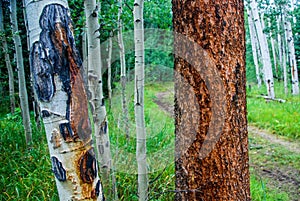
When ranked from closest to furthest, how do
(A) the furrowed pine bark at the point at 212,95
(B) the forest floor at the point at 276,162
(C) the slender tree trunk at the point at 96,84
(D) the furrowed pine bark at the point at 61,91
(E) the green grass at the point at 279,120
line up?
(D) the furrowed pine bark at the point at 61,91 → (A) the furrowed pine bark at the point at 212,95 → (C) the slender tree trunk at the point at 96,84 → (B) the forest floor at the point at 276,162 → (E) the green grass at the point at 279,120

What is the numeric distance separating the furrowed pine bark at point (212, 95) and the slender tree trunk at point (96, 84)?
3.10ft

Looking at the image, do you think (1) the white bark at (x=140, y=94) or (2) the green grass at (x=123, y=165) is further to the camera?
(2) the green grass at (x=123, y=165)

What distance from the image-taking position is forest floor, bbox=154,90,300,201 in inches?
140

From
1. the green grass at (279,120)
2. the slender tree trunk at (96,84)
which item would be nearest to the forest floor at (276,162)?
the green grass at (279,120)

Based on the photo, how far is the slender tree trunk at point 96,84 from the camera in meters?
2.41

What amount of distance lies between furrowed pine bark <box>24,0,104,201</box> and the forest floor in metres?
2.38

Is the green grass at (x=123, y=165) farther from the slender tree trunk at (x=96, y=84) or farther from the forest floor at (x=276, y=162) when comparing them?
the slender tree trunk at (x=96, y=84)

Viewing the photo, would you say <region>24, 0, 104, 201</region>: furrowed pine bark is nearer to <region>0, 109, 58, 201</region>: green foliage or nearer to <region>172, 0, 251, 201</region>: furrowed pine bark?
<region>172, 0, 251, 201</region>: furrowed pine bark

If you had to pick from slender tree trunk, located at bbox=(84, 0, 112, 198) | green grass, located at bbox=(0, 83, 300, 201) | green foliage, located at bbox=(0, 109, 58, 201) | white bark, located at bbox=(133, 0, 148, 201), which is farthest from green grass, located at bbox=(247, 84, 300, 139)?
green foliage, located at bbox=(0, 109, 58, 201)

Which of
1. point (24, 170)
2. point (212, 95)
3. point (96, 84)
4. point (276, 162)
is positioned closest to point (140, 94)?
point (96, 84)

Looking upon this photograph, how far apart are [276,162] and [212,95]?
3.26m

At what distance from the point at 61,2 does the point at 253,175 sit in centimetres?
355

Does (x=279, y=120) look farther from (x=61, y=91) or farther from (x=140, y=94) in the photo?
(x=61, y=91)

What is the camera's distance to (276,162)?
170 inches
